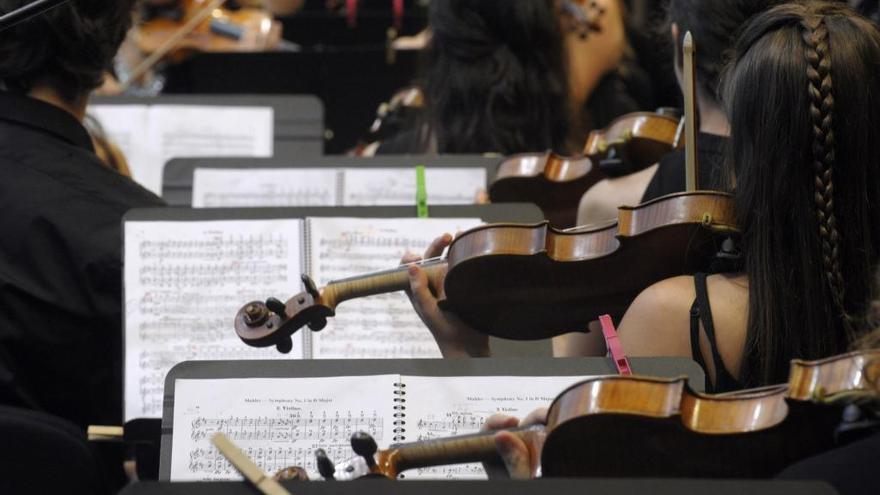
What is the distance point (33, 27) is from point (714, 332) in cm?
137

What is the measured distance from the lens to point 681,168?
2459mm

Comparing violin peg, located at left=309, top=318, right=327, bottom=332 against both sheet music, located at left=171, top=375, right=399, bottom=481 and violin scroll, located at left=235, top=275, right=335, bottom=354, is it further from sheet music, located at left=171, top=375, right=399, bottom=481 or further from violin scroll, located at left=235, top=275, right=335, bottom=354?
sheet music, located at left=171, top=375, right=399, bottom=481

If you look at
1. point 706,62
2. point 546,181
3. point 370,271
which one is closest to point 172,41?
point 546,181

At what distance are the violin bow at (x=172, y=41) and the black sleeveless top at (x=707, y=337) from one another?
3.65 meters

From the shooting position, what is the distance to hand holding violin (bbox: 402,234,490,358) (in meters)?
2.07

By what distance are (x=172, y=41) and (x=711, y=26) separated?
318cm

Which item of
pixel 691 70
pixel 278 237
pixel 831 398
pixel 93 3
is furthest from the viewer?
pixel 93 3

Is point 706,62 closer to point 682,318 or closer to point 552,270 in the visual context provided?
point 552,270

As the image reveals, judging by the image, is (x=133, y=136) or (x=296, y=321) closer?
(x=296, y=321)

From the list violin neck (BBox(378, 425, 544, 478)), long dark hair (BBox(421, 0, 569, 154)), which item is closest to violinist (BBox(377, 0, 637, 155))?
long dark hair (BBox(421, 0, 569, 154))

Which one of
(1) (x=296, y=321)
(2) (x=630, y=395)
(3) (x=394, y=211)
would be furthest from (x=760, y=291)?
(3) (x=394, y=211)

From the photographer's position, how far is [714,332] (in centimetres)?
180

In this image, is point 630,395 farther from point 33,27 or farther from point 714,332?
point 33,27

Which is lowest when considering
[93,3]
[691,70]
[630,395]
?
[630,395]
